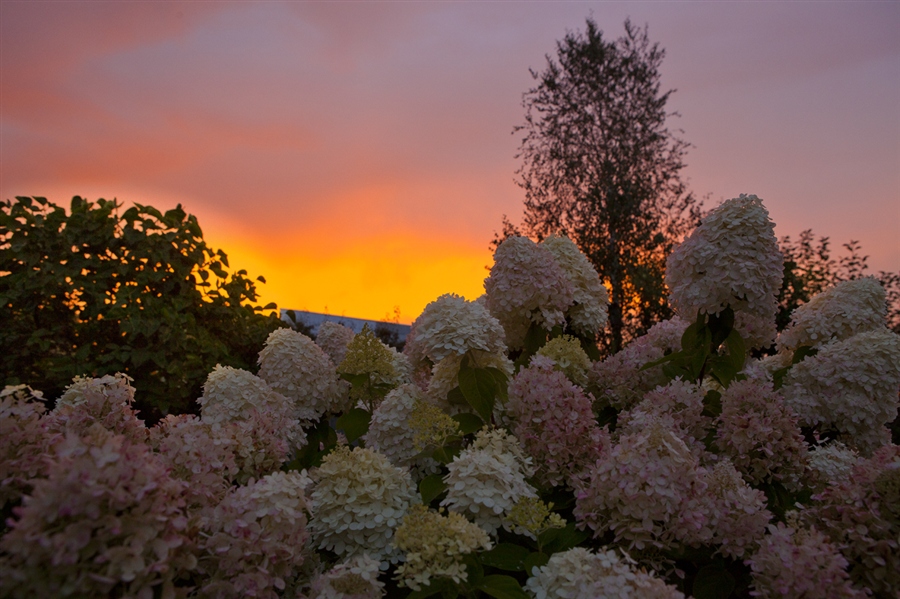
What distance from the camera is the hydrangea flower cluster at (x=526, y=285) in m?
3.39

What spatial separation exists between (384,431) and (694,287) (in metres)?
1.61

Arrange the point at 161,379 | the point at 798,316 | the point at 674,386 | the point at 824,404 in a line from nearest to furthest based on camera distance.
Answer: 1. the point at 674,386
2. the point at 824,404
3. the point at 798,316
4. the point at 161,379

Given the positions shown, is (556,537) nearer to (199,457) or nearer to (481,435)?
(481,435)

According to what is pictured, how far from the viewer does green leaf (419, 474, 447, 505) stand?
2.35 metres

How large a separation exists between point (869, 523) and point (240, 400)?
106 inches

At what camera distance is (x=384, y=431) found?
290cm

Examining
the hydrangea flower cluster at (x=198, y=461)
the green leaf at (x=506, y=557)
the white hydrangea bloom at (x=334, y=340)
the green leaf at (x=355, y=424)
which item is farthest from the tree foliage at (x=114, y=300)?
the green leaf at (x=506, y=557)

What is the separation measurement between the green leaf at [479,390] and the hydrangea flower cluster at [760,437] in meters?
1.03

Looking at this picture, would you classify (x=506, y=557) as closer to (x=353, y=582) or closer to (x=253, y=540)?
(x=353, y=582)

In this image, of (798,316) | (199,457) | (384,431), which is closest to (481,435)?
(384,431)

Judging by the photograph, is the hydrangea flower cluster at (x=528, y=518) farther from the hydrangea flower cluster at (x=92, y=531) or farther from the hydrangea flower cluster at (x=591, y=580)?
the hydrangea flower cluster at (x=92, y=531)

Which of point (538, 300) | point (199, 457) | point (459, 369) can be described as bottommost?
point (199, 457)

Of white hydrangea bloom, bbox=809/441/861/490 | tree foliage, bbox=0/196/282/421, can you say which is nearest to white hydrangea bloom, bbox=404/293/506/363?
white hydrangea bloom, bbox=809/441/861/490

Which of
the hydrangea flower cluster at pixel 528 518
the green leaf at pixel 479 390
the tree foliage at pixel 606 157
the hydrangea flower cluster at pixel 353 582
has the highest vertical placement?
the tree foliage at pixel 606 157
